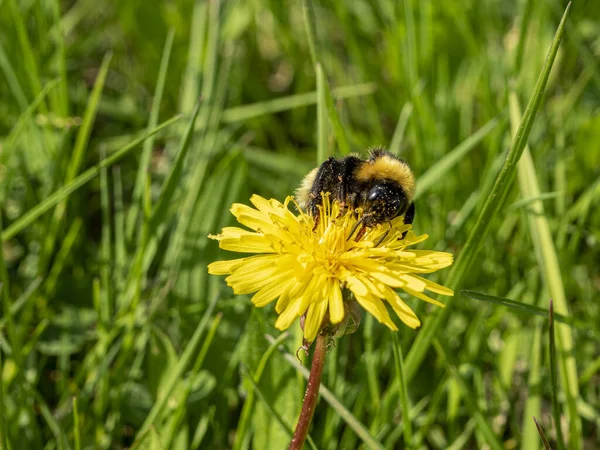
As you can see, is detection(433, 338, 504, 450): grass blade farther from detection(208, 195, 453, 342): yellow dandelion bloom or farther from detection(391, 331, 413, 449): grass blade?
detection(208, 195, 453, 342): yellow dandelion bloom

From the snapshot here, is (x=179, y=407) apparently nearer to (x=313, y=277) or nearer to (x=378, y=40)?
(x=313, y=277)

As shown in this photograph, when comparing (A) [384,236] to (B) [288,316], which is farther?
(A) [384,236]

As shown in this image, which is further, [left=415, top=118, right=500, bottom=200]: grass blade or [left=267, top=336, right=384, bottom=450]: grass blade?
[left=415, top=118, right=500, bottom=200]: grass blade

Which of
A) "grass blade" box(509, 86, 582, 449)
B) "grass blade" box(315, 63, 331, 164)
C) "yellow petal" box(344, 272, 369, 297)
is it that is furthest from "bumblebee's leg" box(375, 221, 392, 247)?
"grass blade" box(509, 86, 582, 449)

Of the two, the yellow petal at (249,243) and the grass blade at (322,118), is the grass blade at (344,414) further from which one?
the grass blade at (322,118)

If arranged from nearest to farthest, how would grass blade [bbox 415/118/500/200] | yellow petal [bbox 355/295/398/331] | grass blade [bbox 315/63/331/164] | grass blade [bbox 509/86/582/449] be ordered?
yellow petal [bbox 355/295/398/331] → grass blade [bbox 509/86/582/449] → grass blade [bbox 315/63/331/164] → grass blade [bbox 415/118/500/200]

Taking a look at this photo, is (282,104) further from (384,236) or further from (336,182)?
(384,236)

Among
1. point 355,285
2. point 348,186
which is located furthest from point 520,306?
point 348,186

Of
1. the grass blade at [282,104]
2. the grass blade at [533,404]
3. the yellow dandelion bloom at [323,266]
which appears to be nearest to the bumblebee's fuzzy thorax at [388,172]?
the yellow dandelion bloom at [323,266]
